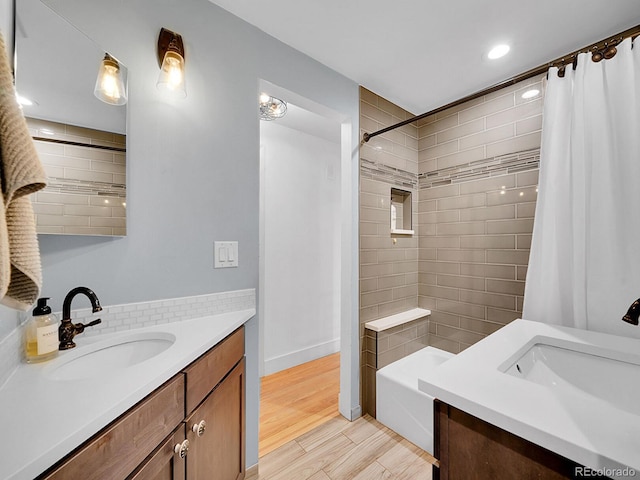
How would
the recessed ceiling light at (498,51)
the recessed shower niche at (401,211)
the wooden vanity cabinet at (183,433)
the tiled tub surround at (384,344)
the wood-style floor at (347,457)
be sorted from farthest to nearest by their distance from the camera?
the recessed shower niche at (401,211) < the tiled tub surround at (384,344) < the recessed ceiling light at (498,51) < the wood-style floor at (347,457) < the wooden vanity cabinet at (183,433)

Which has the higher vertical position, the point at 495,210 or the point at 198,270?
the point at 495,210

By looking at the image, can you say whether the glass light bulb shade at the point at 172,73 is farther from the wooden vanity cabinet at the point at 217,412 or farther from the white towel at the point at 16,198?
the wooden vanity cabinet at the point at 217,412

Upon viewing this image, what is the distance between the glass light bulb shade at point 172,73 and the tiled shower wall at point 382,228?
1.21 metres

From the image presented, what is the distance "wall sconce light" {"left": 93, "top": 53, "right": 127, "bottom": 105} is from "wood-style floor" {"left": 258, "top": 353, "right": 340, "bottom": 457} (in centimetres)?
195

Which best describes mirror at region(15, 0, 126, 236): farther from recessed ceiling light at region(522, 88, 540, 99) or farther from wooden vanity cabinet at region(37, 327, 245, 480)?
recessed ceiling light at region(522, 88, 540, 99)

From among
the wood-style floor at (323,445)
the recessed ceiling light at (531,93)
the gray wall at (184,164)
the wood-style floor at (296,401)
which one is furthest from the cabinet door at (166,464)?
the recessed ceiling light at (531,93)

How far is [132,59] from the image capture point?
113cm

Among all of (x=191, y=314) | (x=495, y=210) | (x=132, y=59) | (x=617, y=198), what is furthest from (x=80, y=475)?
(x=495, y=210)

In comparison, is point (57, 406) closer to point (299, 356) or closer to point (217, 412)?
point (217, 412)

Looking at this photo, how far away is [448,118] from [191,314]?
7.67ft

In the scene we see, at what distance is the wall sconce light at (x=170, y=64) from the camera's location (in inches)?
45.3

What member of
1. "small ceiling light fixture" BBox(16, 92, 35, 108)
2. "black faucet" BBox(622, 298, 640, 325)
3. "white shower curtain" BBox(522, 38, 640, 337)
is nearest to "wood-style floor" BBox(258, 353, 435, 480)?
"white shower curtain" BBox(522, 38, 640, 337)

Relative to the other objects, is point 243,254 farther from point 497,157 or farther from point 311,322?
point 497,157

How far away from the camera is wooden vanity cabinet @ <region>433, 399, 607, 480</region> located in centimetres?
57
